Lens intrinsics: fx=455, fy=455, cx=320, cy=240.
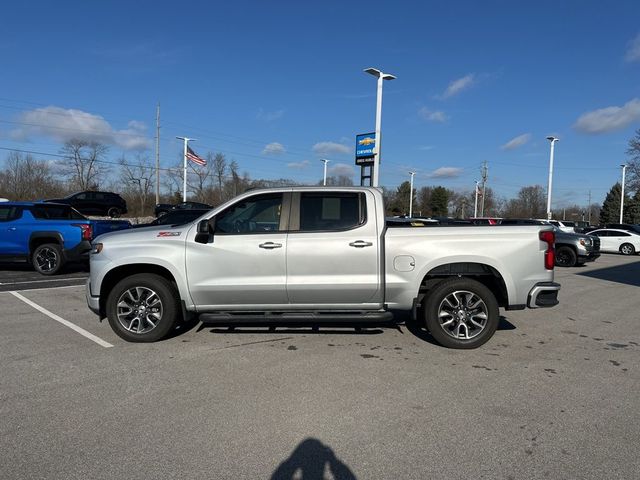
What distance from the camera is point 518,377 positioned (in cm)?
468

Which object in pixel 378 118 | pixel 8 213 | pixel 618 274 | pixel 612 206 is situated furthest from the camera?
pixel 612 206

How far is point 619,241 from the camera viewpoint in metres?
25.0

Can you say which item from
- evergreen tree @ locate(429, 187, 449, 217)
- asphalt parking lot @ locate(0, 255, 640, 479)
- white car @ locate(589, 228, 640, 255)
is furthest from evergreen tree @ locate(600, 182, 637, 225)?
asphalt parking lot @ locate(0, 255, 640, 479)

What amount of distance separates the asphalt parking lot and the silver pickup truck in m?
0.43

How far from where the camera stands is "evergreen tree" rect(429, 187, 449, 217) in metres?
94.6

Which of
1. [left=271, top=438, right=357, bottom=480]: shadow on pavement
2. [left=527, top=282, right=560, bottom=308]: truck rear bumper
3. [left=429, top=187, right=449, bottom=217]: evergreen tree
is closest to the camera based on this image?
[left=271, top=438, right=357, bottom=480]: shadow on pavement

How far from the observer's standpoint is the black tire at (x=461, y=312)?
5.50 m

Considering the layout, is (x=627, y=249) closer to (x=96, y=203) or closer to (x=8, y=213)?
(x=8, y=213)

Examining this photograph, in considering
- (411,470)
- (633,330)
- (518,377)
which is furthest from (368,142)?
(411,470)

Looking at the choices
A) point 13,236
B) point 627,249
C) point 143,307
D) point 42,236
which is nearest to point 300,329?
point 143,307

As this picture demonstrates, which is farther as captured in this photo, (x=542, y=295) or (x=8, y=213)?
(x=8, y=213)

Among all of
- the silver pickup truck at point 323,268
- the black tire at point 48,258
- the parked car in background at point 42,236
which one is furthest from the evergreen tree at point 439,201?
the silver pickup truck at point 323,268

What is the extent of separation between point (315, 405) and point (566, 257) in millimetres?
15802

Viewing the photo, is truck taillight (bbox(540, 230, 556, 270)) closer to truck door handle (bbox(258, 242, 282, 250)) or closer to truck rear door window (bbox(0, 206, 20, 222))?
truck door handle (bbox(258, 242, 282, 250))
